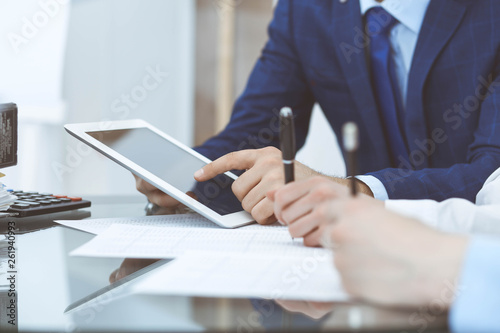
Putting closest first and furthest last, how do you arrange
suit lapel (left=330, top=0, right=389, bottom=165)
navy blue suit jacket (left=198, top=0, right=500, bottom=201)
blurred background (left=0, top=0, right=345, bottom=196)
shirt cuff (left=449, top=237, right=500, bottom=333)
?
shirt cuff (left=449, top=237, right=500, bottom=333), navy blue suit jacket (left=198, top=0, right=500, bottom=201), suit lapel (left=330, top=0, right=389, bottom=165), blurred background (left=0, top=0, right=345, bottom=196)

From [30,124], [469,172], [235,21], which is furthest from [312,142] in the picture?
[469,172]

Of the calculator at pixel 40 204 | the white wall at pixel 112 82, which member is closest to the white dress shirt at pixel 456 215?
the calculator at pixel 40 204

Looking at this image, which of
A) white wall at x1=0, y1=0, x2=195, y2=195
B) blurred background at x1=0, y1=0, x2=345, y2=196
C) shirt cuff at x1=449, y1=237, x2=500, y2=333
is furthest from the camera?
white wall at x1=0, y1=0, x2=195, y2=195

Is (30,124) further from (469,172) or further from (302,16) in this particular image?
(469,172)

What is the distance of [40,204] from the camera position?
932 mm

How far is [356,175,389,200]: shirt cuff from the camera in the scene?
2.93ft

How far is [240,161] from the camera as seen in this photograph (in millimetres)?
882

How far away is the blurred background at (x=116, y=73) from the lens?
2.89m

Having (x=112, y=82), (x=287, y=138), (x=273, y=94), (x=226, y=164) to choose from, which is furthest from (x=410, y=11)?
(x=112, y=82)

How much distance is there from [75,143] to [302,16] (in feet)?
6.81

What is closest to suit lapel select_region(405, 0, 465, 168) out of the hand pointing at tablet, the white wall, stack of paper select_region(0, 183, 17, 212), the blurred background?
the hand pointing at tablet

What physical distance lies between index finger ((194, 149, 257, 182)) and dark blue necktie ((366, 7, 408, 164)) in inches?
20.4

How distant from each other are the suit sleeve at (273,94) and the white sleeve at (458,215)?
0.70 metres

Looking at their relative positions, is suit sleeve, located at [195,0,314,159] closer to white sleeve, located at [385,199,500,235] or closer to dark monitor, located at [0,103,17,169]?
dark monitor, located at [0,103,17,169]
